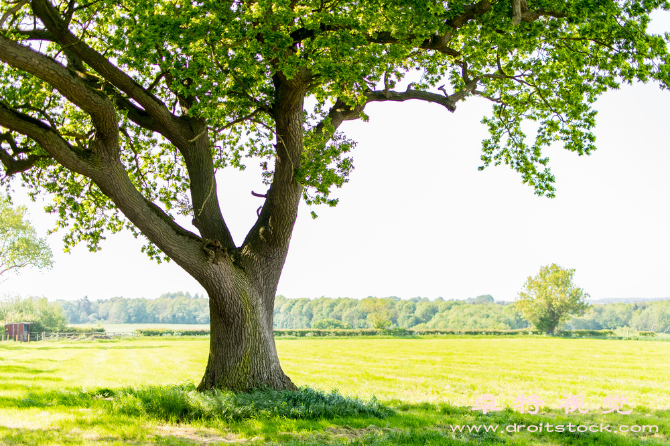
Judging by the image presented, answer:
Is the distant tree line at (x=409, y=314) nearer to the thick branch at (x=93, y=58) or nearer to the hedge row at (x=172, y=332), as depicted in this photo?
the hedge row at (x=172, y=332)

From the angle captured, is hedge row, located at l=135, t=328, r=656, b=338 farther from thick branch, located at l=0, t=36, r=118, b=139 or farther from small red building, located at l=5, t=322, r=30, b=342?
thick branch, located at l=0, t=36, r=118, b=139

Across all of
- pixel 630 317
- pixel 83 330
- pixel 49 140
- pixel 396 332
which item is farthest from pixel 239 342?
pixel 630 317

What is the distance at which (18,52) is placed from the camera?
7.26 meters

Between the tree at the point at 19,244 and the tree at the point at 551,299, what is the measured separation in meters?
58.8

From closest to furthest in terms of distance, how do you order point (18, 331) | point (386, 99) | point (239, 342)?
point (239, 342) → point (386, 99) → point (18, 331)

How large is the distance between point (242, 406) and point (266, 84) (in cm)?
689

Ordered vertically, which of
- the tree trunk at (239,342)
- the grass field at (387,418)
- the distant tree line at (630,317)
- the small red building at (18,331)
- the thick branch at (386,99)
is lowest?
the distant tree line at (630,317)

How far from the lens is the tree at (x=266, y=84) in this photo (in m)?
7.54

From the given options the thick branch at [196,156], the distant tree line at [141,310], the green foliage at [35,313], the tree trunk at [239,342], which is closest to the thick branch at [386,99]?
the thick branch at [196,156]

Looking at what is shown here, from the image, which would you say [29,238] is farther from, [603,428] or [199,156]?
[603,428]

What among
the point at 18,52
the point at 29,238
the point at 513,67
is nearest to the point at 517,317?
the point at 29,238

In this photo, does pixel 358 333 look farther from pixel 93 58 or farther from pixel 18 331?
pixel 93 58

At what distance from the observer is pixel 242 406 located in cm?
782

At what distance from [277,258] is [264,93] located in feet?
12.3
